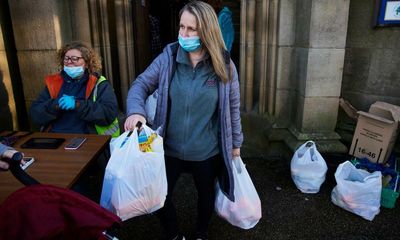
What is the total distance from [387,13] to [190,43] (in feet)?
8.24

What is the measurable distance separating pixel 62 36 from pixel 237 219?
8.43 feet

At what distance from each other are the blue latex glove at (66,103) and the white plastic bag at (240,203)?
48.4 inches

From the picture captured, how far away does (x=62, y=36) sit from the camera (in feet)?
11.4

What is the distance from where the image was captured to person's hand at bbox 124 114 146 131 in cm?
183

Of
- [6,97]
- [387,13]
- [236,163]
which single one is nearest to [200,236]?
[236,163]

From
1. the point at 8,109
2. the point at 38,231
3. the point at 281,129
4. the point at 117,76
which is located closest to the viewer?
the point at 38,231

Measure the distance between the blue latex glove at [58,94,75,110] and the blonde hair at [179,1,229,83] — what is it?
1086 millimetres

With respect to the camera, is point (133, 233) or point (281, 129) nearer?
point (133, 233)

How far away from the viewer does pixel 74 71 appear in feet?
8.39

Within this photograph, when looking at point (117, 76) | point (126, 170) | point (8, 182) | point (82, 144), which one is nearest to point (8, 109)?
point (117, 76)

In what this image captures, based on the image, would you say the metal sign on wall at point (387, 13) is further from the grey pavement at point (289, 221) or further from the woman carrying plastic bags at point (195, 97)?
the woman carrying plastic bags at point (195, 97)

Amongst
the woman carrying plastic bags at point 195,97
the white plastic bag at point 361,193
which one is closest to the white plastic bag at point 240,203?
the woman carrying plastic bags at point 195,97

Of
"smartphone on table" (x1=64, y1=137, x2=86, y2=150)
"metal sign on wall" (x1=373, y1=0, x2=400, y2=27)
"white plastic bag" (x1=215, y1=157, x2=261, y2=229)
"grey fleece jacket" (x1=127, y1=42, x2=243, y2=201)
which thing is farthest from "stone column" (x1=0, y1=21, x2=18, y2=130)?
"metal sign on wall" (x1=373, y1=0, x2=400, y2=27)

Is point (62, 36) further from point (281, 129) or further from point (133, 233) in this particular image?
point (281, 129)
